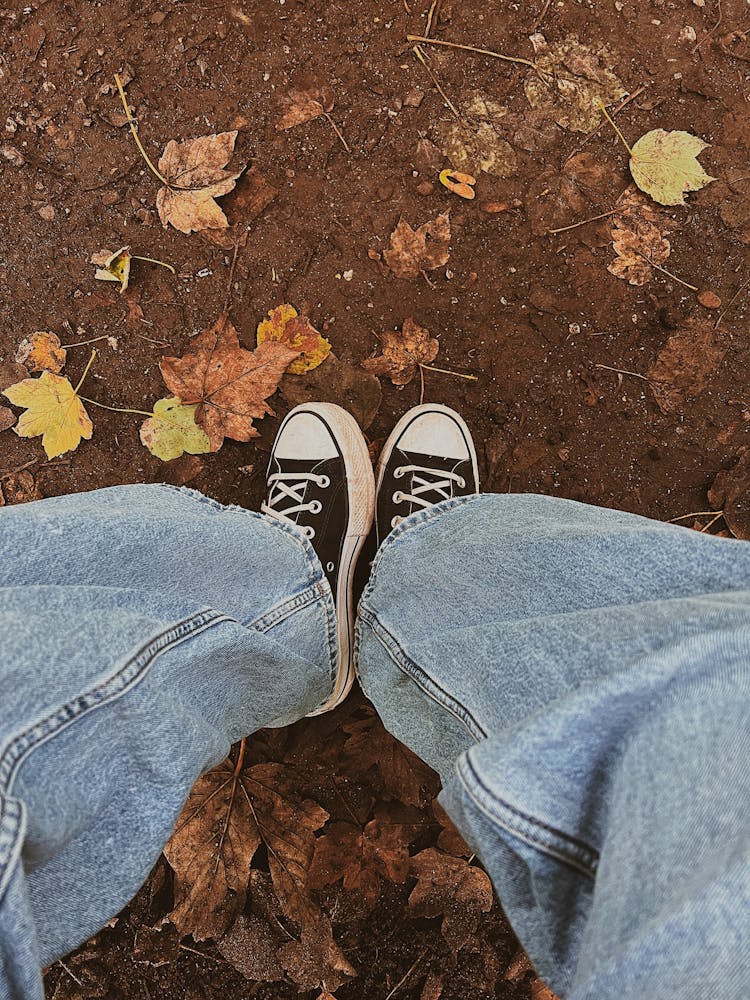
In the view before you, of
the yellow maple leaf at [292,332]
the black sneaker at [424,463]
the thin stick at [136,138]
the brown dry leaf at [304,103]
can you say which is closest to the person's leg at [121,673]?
the black sneaker at [424,463]

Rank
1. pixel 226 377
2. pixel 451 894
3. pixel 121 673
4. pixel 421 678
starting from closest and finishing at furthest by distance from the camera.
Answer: pixel 121 673, pixel 421 678, pixel 451 894, pixel 226 377

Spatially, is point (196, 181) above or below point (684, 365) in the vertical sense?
above

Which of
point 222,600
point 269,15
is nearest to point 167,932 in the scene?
point 222,600

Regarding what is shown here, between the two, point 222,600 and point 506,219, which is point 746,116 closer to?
point 506,219

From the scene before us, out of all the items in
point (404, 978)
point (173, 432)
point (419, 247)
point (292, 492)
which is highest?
point (419, 247)

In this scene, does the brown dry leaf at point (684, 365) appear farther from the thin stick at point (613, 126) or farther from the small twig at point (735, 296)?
the thin stick at point (613, 126)

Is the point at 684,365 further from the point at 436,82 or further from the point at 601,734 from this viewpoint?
the point at 601,734

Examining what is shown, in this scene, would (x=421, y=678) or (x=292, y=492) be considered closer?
(x=421, y=678)

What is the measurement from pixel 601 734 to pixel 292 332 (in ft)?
3.71

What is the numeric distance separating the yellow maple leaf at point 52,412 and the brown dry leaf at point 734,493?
139 cm

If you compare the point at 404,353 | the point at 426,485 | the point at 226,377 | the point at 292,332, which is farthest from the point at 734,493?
the point at 226,377

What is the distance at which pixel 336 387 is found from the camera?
5.04 ft

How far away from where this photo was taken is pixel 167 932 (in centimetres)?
143

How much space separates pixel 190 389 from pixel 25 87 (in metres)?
0.76
